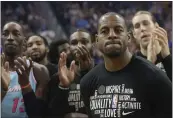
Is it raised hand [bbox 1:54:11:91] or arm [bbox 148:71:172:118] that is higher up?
raised hand [bbox 1:54:11:91]

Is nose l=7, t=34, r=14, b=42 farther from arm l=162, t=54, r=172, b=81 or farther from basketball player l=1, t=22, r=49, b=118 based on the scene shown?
arm l=162, t=54, r=172, b=81

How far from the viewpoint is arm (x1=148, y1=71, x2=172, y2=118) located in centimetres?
291

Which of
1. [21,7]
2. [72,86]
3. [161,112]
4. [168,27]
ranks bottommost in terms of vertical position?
[161,112]

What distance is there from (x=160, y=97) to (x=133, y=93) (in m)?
0.20

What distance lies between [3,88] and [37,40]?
143 cm

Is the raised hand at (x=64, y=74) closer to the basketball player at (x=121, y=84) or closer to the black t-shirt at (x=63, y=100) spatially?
the black t-shirt at (x=63, y=100)

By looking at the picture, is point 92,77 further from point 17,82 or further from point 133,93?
point 17,82

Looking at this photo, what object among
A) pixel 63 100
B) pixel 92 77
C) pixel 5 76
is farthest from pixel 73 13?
pixel 92 77

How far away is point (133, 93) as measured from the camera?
2.96 meters

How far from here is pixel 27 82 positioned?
3547mm

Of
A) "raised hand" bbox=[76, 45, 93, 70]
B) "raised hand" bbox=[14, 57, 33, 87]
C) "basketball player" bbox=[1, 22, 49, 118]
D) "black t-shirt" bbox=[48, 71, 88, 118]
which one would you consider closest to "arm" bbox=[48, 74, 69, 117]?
"black t-shirt" bbox=[48, 71, 88, 118]

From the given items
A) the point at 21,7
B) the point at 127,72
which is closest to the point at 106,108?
the point at 127,72

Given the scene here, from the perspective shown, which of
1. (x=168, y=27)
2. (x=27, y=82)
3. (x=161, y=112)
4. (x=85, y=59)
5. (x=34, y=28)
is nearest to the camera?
(x=161, y=112)

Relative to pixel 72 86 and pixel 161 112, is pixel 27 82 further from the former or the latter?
pixel 161 112
